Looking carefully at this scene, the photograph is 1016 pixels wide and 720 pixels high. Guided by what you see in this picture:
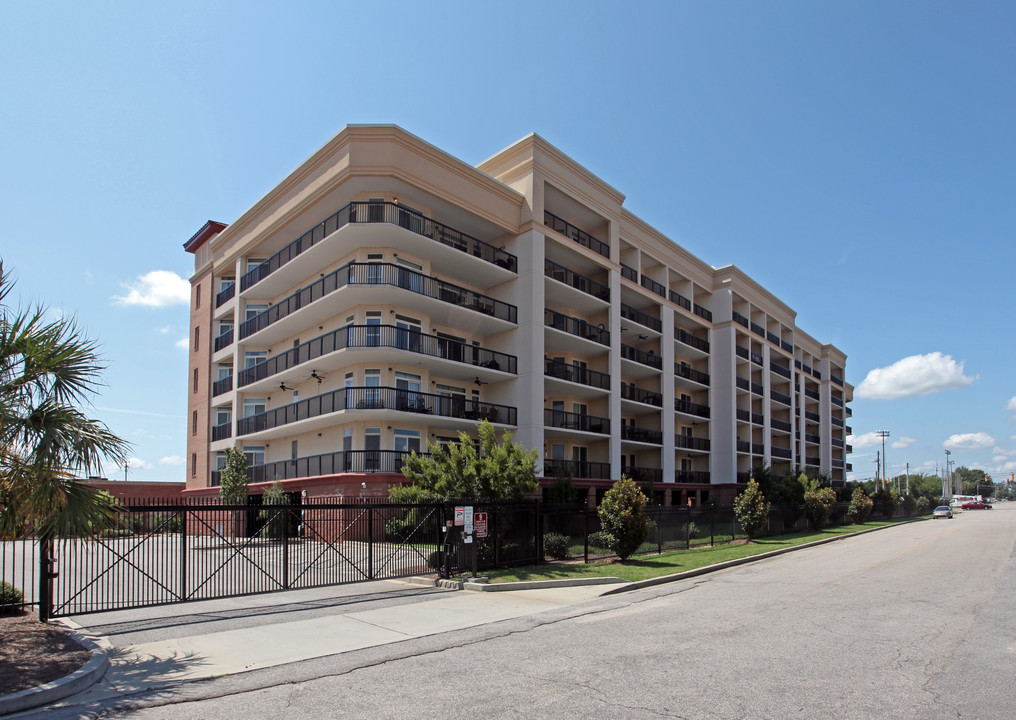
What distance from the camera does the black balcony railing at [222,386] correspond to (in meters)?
41.3

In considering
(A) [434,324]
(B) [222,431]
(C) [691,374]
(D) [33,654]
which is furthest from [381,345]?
(C) [691,374]

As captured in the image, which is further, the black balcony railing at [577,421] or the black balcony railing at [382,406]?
the black balcony railing at [577,421]

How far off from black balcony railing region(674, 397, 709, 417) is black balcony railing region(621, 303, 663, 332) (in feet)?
19.8

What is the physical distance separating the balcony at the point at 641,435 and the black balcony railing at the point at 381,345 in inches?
470

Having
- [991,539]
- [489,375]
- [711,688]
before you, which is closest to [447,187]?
[489,375]

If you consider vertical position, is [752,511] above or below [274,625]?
below

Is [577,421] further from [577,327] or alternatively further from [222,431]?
[222,431]

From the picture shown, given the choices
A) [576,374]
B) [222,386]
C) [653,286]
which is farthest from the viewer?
[653,286]

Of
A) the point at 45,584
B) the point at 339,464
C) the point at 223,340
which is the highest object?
the point at 223,340

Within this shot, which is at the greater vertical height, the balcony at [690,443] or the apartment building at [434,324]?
the apartment building at [434,324]

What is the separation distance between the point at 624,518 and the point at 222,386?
29905mm

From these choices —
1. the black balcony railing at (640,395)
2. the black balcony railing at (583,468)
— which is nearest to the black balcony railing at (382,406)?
the black balcony railing at (583,468)

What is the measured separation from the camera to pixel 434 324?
113 feet

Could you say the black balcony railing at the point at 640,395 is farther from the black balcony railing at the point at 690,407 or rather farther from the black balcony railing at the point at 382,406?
the black balcony railing at the point at 382,406
